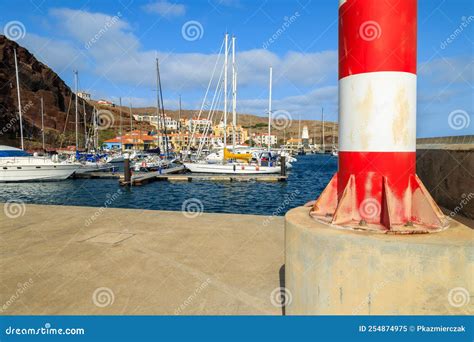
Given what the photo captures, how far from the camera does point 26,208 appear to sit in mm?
10172

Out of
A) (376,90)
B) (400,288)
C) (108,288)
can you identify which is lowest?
(108,288)

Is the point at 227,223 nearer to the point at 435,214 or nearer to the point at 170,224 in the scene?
the point at 170,224
